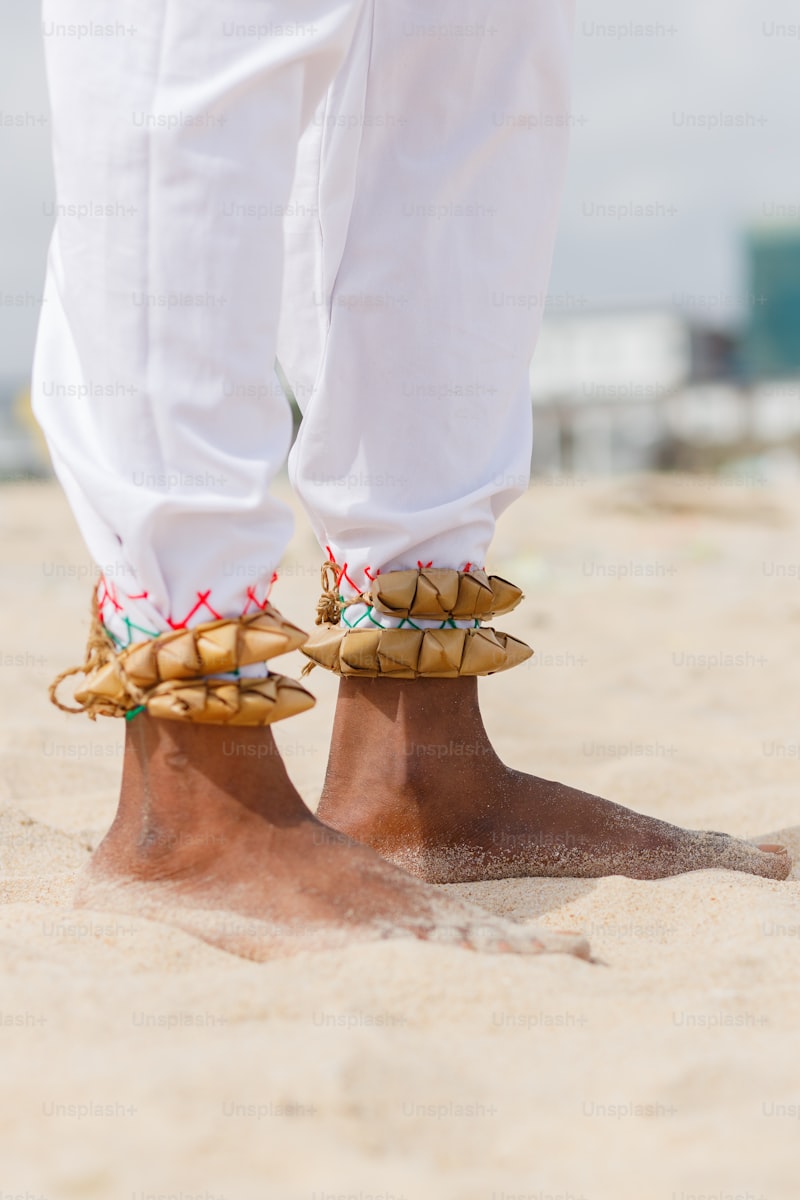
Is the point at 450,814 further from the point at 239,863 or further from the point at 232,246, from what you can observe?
the point at 232,246

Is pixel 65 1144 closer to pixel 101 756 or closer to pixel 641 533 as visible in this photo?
pixel 101 756

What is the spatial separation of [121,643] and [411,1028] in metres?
0.44

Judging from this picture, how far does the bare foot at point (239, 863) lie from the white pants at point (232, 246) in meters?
0.13

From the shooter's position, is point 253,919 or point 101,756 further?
point 101,756

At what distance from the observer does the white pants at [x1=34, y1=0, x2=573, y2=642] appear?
3.39 ft

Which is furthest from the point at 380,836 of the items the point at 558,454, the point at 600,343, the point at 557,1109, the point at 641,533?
the point at 600,343

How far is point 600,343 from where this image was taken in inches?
1334

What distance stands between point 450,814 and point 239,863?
349mm

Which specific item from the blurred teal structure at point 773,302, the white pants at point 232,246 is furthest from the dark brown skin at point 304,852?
the blurred teal structure at point 773,302

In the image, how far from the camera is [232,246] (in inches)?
41.6

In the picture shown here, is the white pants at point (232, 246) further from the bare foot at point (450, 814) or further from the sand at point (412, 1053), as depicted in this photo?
the sand at point (412, 1053)

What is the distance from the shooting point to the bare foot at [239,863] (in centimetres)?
108

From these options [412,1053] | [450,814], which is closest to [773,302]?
[450,814]

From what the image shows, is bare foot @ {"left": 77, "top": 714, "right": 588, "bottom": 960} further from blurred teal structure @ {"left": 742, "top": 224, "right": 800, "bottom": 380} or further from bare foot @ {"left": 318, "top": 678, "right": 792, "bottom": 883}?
blurred teal structure @ {"left": 742, "top": 224, "right": 800, "bottom": 380}
